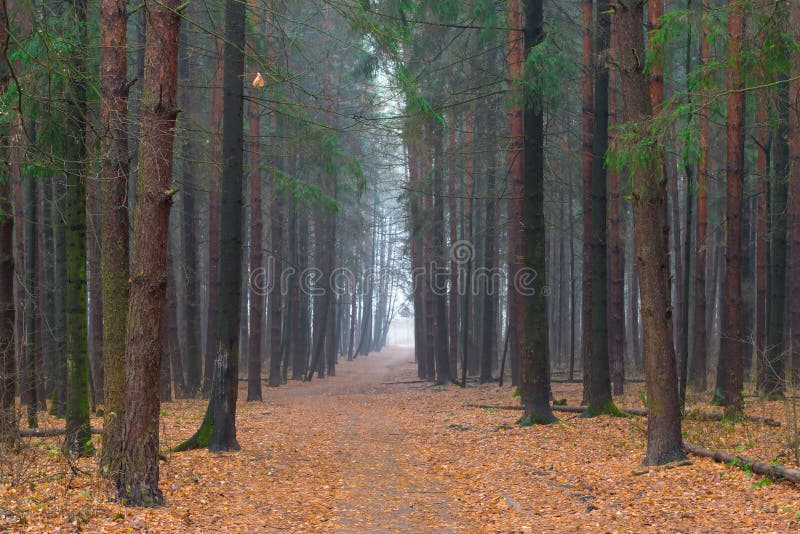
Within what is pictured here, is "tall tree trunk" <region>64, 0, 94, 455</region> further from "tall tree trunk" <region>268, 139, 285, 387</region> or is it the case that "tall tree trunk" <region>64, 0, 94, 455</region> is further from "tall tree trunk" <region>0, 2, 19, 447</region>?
"tall tree trunk" <region>268, 139, 285, 387</region>

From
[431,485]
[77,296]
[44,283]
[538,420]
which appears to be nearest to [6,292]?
[77,296]

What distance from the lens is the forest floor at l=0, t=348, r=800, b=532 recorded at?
6539 millimetres

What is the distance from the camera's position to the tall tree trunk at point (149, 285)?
711 cm

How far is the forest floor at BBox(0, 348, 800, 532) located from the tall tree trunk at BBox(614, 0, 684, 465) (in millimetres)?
523

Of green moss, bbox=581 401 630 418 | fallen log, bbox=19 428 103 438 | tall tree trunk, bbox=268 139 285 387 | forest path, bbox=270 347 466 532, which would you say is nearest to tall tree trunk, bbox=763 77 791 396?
green moss, bbox=581 401 630 418

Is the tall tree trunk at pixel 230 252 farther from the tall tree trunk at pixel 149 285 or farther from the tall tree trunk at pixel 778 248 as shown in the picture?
the tall tree trunk at pixel 778 248

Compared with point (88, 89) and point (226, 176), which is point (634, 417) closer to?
point (226, 176)

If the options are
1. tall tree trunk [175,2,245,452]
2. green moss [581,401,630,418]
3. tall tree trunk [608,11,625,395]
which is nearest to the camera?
tall tree trunk [175,2,245,452]

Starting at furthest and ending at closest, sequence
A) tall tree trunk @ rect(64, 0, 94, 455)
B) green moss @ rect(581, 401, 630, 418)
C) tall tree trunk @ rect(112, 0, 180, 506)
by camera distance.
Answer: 1. green moss @ rect(581, 401, 630, 418)
2. tall tree trunk @ rect(64, 0, 94, 455)
3. tall tree trunk @ rect(112, 0, 180, 506)

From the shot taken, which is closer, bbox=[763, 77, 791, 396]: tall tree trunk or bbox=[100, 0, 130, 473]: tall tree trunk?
bbox=[100, 0, 130, 473]: tall tree trunk

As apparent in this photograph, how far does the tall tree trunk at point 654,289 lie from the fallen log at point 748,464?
0.32 meters

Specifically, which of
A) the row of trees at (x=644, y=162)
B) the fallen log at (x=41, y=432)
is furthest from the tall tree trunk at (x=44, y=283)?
the row of trees at (x=644, y=162)

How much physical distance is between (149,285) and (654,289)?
6264mm

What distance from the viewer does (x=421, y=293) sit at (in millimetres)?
33312
